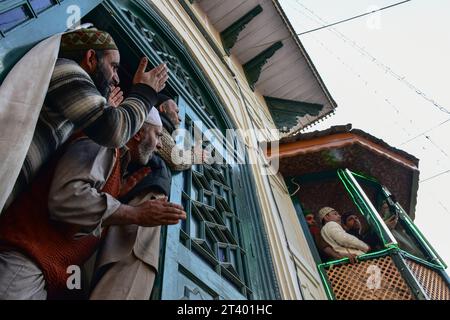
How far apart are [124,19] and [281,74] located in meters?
5.87

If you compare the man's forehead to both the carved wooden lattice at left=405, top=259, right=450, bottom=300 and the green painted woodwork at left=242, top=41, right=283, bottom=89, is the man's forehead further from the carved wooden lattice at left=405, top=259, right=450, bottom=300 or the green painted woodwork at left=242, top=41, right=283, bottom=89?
the green painted woodwork at left=242, top=41, right=283, bottom=89

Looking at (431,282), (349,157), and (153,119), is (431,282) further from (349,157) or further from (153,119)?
(153,119)

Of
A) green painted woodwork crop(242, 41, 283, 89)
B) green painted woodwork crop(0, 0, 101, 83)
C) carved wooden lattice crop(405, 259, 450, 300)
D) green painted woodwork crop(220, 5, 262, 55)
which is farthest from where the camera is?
green painted woodwork crop(242, 41, 283, 89)

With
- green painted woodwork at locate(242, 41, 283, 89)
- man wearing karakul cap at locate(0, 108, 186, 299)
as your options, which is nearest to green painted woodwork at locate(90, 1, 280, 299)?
man wearing karakul cap at locate(0, 108, 186, 299)

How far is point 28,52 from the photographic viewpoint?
1659 mm

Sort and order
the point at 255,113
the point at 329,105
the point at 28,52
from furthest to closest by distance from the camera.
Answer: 1. the point at 329,105
2. the point at 255,113
3. the point at 28,52

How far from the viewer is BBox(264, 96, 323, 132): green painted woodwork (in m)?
8.89

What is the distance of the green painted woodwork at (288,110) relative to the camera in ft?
29.2

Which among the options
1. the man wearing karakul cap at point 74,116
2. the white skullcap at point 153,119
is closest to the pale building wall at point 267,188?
the white skullcap at point 153,119

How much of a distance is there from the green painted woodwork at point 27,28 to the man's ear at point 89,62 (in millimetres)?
176

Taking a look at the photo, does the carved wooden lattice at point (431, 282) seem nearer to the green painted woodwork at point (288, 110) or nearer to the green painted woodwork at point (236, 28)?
the green painted woodwork at point (288, 110)

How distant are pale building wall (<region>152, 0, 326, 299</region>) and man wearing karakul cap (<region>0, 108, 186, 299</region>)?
5.87 ft

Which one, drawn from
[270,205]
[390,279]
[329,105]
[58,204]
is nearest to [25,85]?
[58,204]

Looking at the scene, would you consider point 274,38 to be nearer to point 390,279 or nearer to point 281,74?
point 281,74
